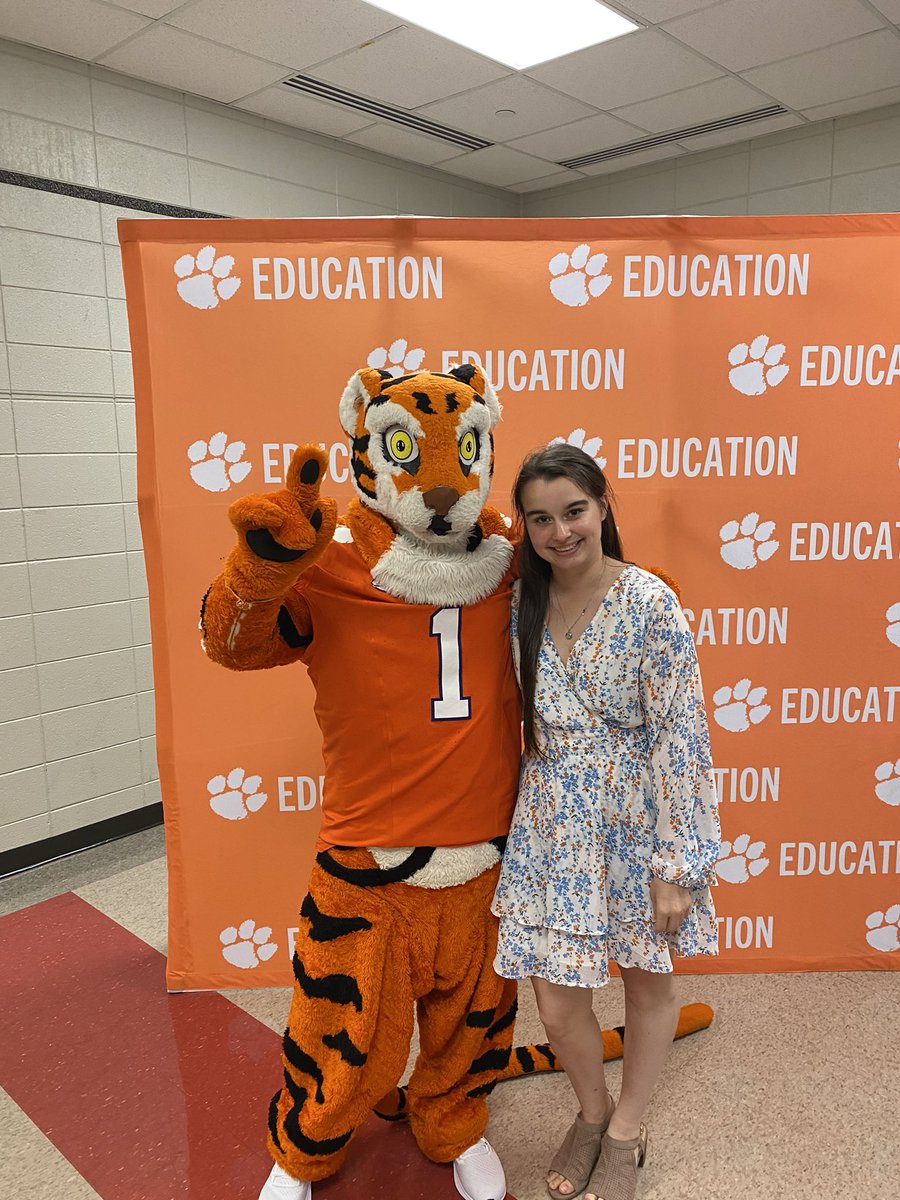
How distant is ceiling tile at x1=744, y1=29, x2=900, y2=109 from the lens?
295 centimetres

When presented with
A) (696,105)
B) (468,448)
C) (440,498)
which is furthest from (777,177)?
(440,498)

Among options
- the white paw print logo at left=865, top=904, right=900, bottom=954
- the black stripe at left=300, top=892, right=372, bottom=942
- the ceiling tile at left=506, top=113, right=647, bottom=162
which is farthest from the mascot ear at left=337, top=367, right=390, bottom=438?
the ceiling tile at left=506, top=113, right=647, bottom=162

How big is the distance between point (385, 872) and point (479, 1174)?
0.65 m

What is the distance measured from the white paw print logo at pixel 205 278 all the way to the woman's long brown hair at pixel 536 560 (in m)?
0.95

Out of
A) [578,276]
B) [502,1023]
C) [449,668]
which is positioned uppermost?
[578,276]

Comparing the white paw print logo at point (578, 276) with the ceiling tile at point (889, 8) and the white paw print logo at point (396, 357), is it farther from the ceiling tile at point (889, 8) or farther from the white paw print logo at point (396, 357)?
the ceiling tile at point (889, 8)

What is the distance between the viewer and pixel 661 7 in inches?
103

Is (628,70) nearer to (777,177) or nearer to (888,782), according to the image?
(777,177)

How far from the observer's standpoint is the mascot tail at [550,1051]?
193 cm

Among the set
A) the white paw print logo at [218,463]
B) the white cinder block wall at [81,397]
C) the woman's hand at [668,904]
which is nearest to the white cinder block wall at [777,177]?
the white cinder block wall at [81,397]

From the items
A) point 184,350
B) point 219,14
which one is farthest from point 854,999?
point 219,14

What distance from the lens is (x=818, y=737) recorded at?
85.7 inches

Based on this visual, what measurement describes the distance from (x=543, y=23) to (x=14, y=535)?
244cm

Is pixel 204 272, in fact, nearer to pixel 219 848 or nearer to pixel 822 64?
pixel 219 848
